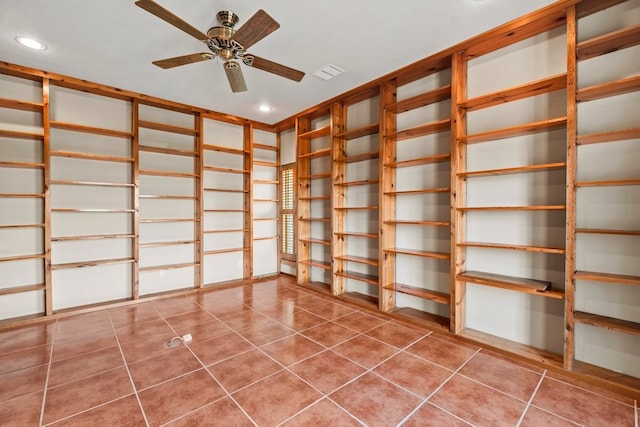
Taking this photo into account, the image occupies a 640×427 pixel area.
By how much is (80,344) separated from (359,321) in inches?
117

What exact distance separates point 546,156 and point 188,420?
354 cm

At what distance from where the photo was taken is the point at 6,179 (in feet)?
11.4

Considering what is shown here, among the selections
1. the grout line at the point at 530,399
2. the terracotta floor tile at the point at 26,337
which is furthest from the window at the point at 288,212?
the grout line at the point at 530,399

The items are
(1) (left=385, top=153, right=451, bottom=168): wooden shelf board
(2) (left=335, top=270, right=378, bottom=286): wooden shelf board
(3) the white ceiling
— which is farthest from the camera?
(2) (left=335, top=270, right=378, bottom=286): wooden shelf board

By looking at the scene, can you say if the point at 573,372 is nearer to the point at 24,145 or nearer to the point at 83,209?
the point at 83,209

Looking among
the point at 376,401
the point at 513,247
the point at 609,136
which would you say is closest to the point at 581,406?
the point at 513,247

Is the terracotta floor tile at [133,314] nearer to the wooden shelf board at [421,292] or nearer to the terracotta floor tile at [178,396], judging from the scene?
the terracotta floor tile at [178,396]

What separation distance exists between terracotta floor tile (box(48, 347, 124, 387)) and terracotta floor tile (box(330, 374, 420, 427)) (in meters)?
2.00

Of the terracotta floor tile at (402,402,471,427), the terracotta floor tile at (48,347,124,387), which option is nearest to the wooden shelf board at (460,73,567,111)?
the terracotta floor tile at (402,402,471,427)

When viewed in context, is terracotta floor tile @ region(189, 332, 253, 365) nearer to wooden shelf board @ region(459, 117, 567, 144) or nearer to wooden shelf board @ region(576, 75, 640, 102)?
wooden shelf board @ region(459, 117, 567, 144)

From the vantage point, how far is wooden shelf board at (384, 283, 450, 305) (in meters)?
3.20

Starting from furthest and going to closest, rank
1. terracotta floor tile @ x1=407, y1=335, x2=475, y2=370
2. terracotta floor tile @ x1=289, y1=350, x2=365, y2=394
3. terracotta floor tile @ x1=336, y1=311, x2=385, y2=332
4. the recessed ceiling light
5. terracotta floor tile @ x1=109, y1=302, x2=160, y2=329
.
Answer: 1. terracotta floor tile @ x1=109, y1=302, x2=160, y2=329
2. terracotta floor tile @ x1=336, y1=311, x2=385, y2=332
3. the recessed ceiling light
4. terracotta floor tile @ x1=407, y1=335, x2=475, y2=370
5. terracotta floor tile @ x1=289, y1=350, x2=365, y2=394

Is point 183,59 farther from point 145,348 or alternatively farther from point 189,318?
point 189,318

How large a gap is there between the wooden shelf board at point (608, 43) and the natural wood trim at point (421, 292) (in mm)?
2500
